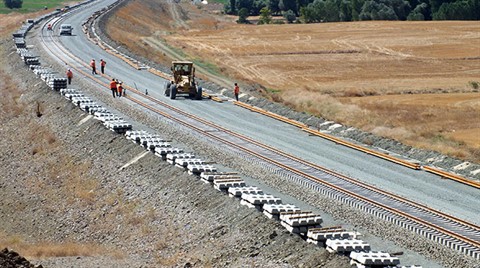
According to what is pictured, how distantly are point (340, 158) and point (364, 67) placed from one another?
172ft

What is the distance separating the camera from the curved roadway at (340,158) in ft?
101

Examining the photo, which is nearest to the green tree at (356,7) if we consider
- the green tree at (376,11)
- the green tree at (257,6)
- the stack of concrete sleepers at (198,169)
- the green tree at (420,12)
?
the green tree at (376,11)

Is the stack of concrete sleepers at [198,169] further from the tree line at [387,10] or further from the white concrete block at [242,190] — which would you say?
the tree line at [387,10]

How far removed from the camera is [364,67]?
8912 cm

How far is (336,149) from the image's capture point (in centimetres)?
3988

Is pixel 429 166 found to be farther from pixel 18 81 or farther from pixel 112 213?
pixel 18 81

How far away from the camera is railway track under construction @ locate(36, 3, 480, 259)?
26031 millimetres

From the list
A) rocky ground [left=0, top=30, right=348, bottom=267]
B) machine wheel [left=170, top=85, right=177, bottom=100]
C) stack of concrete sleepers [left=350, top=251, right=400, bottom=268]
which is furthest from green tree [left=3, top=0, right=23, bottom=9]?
stack of concrete sleepers [left=350, top=251, right=400, bottom=268]

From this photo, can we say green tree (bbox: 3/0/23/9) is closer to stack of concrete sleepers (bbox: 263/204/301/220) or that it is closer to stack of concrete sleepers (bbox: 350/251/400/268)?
stack of concrete sleepers (bbox: 263/204/301/220)

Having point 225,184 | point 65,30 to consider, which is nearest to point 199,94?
point 225,184

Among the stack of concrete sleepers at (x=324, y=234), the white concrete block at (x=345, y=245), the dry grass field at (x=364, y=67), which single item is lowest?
the dry grass field at (x=364, y=67)

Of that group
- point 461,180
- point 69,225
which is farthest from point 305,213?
point 69,225

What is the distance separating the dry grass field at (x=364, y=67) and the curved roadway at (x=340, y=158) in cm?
499

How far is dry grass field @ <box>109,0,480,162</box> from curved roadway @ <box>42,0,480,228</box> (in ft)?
16.4
